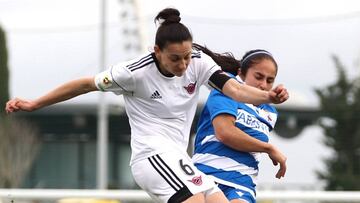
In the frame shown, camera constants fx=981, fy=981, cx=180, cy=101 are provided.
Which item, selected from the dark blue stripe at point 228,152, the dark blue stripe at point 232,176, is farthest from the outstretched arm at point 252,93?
the dark blue stripe at point 232,176

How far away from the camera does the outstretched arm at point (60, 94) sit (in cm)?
571

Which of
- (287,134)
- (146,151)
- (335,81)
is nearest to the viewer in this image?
(146,151)

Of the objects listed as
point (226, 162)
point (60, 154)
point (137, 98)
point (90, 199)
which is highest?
point (137, 98)

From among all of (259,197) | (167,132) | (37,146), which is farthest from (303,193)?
(37,146)

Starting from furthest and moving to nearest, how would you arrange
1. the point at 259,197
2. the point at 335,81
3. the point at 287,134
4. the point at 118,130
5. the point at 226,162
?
1. the point at 118,130
2. the point at 287,134
3. the point at 335,81
4. the point at 259,197
5. the point at 226,162

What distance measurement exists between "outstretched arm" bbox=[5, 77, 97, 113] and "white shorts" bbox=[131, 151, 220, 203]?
542 mm

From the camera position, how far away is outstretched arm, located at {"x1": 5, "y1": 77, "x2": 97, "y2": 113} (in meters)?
5.71

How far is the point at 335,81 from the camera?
23.1m

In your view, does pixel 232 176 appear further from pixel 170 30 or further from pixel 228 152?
pixel 170 30

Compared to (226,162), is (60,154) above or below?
below

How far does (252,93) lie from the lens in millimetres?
5504

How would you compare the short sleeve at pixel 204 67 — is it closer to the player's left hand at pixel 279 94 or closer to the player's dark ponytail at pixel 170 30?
the player's dark ponytail at pixel 170 30

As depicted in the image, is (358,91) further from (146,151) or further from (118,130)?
(146,151)

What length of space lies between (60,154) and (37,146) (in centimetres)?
193
